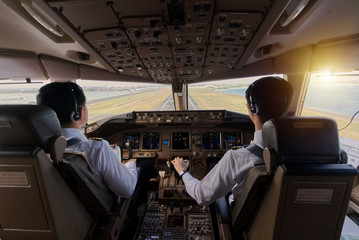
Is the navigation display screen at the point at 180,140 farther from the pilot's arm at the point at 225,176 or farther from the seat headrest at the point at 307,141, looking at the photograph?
the seat headrest at the point at 307,141

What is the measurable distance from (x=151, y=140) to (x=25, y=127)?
85.1 inches

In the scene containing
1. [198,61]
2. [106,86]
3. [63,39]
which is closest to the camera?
[63,39]

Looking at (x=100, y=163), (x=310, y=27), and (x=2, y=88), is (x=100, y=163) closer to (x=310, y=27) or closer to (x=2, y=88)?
(x=310, y=27)

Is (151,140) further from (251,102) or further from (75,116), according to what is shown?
(251,102)

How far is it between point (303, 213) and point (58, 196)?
129cm

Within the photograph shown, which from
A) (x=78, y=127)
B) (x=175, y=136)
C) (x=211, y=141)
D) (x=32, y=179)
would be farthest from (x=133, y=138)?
(x=32, y=179)

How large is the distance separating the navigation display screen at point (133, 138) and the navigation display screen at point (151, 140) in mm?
110

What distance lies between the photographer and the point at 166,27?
1.34 m

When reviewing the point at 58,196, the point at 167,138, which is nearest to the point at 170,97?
the point at 167,138

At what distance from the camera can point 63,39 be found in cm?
182

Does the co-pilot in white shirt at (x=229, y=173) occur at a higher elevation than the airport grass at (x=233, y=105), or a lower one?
lower

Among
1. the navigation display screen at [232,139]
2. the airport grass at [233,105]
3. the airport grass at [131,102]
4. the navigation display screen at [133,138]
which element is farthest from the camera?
the airport grass at [131,102]

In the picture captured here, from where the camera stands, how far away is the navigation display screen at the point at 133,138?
2.87 m

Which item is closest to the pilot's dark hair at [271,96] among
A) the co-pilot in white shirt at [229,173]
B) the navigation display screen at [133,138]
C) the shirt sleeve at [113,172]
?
the co-pilot in white shirt at [229,173]
